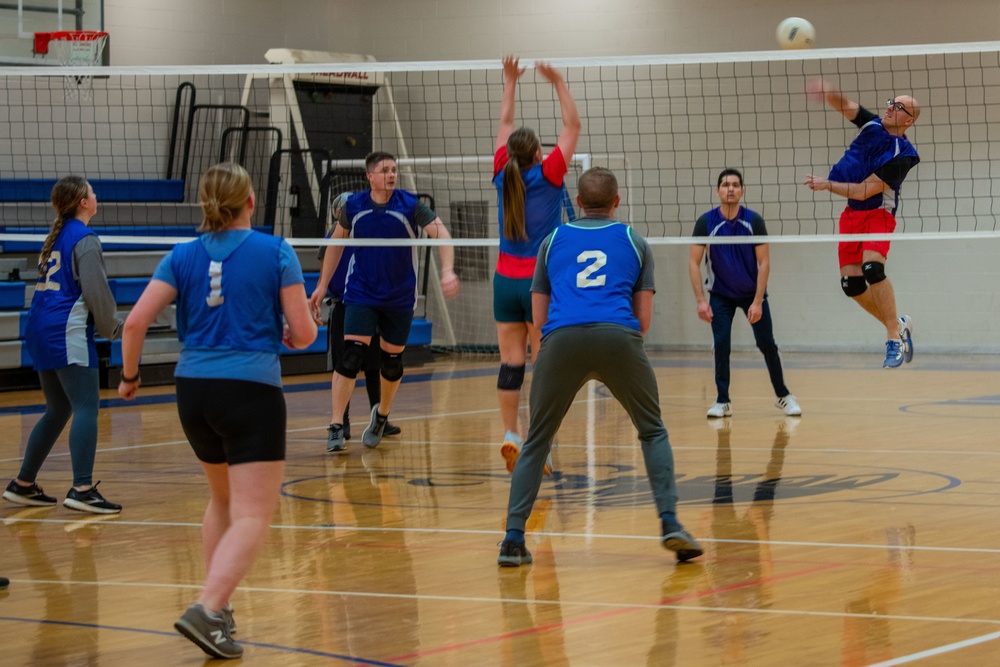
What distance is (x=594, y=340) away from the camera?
4.71m

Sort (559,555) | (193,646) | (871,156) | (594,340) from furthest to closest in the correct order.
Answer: (871,156)
(559,555)
(594,340)
(193,646)

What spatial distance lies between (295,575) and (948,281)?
12.0m

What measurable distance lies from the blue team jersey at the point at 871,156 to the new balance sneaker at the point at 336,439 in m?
3.26

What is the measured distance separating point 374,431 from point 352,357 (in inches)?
21.4

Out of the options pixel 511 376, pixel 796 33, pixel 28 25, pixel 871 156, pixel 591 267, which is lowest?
pixel 511 376

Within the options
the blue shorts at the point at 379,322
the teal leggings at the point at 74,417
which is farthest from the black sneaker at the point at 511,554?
the blue shorts at the point at 379,322

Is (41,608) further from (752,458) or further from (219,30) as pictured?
(219,30)

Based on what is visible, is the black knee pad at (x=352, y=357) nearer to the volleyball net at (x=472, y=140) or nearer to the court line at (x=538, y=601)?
the court line at (x=538, y=601)

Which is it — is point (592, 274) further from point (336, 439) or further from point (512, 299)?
point (336, 439)

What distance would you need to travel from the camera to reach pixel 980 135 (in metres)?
15.0

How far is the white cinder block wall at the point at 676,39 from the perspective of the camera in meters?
15.1

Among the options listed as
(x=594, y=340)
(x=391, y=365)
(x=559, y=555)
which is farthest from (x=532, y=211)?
(x=391, y=365)

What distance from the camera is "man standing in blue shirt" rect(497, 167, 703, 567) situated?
4734 millimetres

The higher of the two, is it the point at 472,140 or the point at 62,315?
the point at 472,140
